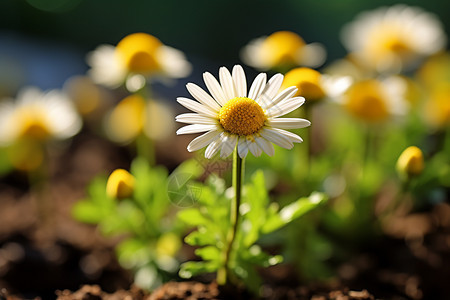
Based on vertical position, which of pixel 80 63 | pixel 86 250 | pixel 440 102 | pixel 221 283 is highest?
pixel 80 63

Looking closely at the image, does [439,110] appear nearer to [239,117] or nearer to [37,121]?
[239,117]

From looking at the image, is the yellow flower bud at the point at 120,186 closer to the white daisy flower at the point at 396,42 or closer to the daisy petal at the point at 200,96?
the daisy petal at the point at 200,96

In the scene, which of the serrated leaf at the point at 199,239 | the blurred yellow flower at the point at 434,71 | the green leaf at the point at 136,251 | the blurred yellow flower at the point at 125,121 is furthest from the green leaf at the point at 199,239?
the blurred yellow flower at the point at 434,71

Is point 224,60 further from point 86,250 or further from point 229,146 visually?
point 229,146

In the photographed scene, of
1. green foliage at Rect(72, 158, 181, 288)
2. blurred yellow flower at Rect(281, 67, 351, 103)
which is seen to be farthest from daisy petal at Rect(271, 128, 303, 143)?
green foliage at Rect(72, 158, 181, 288)

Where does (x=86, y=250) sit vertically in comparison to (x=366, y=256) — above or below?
above

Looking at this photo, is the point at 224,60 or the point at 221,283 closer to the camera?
the point at 221,283

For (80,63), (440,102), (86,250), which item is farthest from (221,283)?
(80,63)
